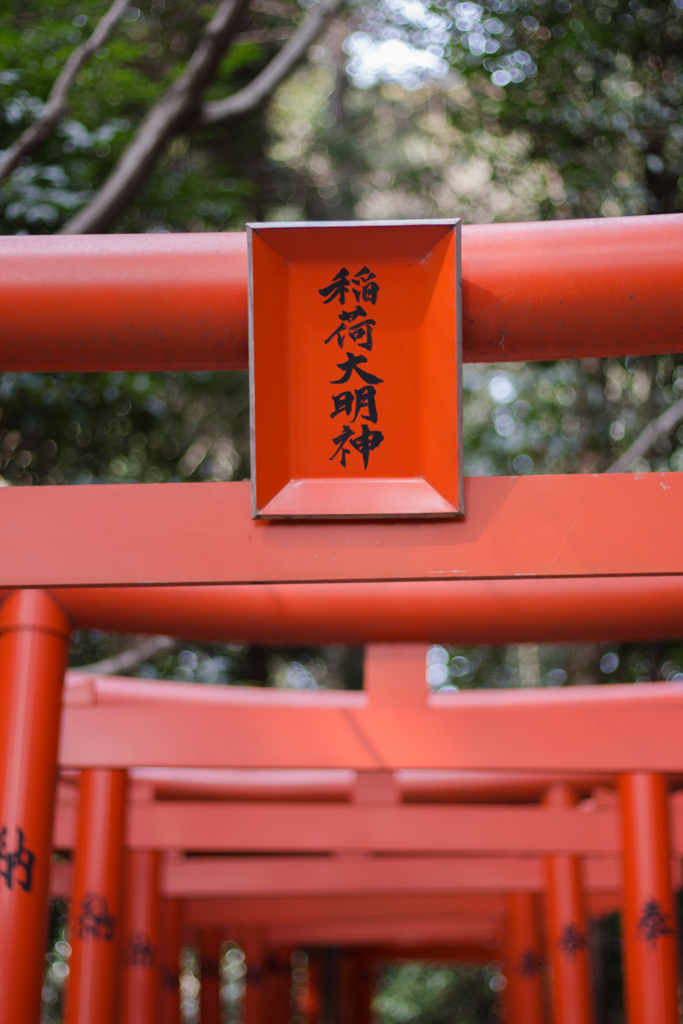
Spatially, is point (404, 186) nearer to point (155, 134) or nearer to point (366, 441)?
point (155, 134)

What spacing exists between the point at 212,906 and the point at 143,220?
5.85m

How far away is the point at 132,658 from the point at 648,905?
14.5 ft

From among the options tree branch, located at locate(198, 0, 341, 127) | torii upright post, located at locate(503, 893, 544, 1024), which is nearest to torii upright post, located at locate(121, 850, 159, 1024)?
torii upright post, located at locate(503, 893, 544, 1024)

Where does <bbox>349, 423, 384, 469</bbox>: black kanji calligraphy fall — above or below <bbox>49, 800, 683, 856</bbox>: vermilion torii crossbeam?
above

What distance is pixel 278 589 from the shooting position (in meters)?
4.18

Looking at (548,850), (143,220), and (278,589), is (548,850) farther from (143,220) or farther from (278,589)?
(143,220)

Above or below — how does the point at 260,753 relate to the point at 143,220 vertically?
below

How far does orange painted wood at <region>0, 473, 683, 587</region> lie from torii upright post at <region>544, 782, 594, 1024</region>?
4.44m

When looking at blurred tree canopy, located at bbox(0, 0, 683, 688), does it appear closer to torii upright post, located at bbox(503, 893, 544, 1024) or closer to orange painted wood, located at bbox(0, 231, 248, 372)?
torii upright post, located at bbox(503, 893, 544, 1024)

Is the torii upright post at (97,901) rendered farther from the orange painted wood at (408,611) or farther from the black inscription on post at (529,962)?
the black inscription on post at (529,962)

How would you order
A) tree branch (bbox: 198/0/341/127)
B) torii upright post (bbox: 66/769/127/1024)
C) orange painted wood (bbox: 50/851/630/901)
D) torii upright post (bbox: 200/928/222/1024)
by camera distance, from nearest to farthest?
torii upright post (bbox: 66/769/127/1024) → orange painted wood (bbox: 50/851/630/901) → tree branch (bbox: 198/0/341/127) → torii upright post (bbox: 200/928/222/1024)

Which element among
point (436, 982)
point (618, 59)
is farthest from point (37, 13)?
point (436, 982)

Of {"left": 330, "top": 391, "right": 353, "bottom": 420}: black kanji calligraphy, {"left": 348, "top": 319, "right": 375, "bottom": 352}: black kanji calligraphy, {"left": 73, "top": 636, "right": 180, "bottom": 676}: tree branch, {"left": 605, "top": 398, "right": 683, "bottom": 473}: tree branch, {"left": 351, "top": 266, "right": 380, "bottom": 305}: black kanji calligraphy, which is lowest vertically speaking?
{"left": 330, "top": 391, "right": 353, "bottom": 420}: black kanji calligraphy

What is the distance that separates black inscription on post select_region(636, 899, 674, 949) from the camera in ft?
15.9
